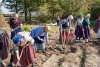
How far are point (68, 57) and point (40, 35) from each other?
164cm

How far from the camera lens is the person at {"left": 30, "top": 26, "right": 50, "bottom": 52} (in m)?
7.92

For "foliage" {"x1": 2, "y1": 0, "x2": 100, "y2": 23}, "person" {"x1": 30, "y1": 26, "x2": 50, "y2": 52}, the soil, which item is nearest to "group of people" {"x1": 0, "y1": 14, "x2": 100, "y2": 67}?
"person" {"x1": 30, "y1": 26, "x2": 50, "y2": 52}

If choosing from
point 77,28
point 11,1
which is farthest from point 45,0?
point 77,28

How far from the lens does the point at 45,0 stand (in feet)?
103

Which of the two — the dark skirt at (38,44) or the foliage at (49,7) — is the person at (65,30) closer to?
the dark skirt at (38,44)

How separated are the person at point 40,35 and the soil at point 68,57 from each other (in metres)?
0.42

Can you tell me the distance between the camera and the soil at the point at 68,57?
830 centimetres

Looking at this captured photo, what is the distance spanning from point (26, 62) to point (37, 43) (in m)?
2.05

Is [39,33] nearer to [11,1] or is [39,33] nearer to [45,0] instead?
[45,0]

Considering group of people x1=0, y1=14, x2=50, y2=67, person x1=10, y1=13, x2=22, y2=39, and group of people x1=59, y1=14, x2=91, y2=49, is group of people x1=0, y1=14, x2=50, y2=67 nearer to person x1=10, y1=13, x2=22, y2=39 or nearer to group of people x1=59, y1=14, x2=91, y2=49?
person x1=10, y1=13, x2=22, y2=39

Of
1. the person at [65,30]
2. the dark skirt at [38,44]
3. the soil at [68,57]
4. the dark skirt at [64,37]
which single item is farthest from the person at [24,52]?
the dark skirt at [64,37]

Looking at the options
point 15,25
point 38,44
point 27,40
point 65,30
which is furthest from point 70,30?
point 27,40

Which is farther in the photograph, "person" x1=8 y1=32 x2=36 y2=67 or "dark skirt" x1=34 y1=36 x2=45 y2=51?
"dark skirt" x1=34 y1=36 x2=45 y2=51

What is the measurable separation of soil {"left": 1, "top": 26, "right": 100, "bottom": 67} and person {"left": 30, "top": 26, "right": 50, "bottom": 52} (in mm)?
420
